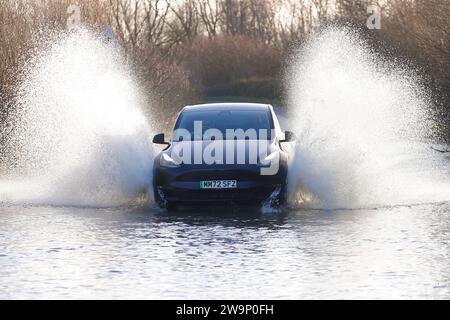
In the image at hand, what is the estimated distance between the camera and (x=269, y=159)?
17.5m

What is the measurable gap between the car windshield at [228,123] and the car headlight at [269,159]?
0.80 m

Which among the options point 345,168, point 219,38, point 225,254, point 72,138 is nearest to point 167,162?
point 345,168

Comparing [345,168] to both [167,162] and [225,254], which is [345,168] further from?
[225,254]

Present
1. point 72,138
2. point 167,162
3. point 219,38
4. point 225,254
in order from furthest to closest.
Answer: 1. point 219,38
2. point 72,138
3. point 167,162
4. point 225,254

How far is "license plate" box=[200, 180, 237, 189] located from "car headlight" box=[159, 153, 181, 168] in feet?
1.78

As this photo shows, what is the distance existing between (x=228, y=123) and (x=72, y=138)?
13.2 feet

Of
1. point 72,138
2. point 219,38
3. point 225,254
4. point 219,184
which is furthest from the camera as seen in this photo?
point 219,38

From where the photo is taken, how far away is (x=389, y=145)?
3819cm

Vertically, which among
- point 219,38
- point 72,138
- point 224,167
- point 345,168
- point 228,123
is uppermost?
point 228,123

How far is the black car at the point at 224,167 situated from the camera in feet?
56.3

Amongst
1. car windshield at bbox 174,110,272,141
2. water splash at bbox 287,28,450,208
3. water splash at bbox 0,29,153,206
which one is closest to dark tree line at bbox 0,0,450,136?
water splash at bbox 0,29,153,206

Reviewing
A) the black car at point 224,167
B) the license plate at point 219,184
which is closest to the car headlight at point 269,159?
the black car at point 224,167

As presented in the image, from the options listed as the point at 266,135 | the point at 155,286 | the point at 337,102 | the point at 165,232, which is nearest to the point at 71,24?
the point at 337,102

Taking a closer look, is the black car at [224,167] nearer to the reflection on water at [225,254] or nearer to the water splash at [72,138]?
the reflection on water at [225,254]
